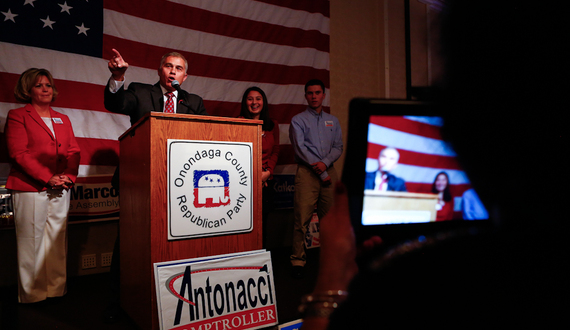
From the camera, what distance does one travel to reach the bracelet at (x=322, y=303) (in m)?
0.37

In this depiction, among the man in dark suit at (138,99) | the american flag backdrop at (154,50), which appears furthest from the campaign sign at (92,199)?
the man in dark suit at (138,99)

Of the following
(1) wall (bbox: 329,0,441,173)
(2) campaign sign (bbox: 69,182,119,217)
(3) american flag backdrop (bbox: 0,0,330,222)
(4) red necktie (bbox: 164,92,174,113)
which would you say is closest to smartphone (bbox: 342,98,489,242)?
(4) red necktie (bbox: 164,92,174,113)

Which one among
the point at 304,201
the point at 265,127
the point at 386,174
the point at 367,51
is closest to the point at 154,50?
the point at 265,127

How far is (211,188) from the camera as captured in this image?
1286 millimetres

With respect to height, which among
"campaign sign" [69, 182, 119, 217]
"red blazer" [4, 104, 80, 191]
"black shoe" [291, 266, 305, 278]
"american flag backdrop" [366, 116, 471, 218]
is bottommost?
"black shoe" [291, 266, 305, 278]

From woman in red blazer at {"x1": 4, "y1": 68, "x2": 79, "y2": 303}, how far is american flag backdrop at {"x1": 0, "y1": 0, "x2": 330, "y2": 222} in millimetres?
269

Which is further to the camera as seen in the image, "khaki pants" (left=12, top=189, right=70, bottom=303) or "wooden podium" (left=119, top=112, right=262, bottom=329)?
"khaki pants" (left=12, top=189, right=70, bottom=303)

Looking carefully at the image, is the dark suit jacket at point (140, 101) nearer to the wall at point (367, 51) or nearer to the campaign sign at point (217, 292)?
the campaign sign at point (217, 292)

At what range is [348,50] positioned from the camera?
12.9 ft

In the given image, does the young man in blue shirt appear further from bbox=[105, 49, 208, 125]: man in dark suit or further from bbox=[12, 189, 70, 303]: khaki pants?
bbox=[12, 189, 70, 303]: khaki pants

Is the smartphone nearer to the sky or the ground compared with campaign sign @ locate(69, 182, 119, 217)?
nearer to the sky

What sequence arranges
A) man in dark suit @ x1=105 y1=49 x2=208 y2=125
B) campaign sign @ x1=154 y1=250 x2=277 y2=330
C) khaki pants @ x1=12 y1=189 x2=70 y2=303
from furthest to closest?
khaki pants @ x1=12 y1=189 x2=70 y2=303 → man in dark suit @ x1=105 y1=49 x2=208 y2=125 → campaign sign @ x1=154 y1=250 x2=277 y2=330

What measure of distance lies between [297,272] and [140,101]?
1.62 meters

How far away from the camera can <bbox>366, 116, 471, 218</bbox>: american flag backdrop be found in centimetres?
36
